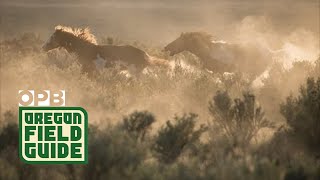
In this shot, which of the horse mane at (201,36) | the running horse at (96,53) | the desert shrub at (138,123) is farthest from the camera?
the horse mane at (201,36)

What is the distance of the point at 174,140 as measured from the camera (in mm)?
15133

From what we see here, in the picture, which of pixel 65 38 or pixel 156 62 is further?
pixel 156 62

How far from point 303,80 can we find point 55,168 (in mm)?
15568

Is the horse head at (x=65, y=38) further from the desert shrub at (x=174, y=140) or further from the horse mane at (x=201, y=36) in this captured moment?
the desert shrub at (x=174, y=140)

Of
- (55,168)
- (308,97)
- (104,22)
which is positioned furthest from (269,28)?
(55,168)

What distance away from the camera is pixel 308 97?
17.2 meters

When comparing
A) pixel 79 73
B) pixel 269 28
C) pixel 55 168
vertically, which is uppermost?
pixel 269 28

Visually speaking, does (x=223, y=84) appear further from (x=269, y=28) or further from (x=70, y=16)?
(x=70, y=16)

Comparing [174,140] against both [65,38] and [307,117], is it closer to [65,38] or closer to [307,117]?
[307,117]

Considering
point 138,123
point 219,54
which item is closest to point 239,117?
point 138,123

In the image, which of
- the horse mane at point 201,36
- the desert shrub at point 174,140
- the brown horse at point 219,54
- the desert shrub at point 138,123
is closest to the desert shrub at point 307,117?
the desert shrub at point 174,140

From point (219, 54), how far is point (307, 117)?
1724cm

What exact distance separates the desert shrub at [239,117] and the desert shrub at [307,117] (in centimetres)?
74

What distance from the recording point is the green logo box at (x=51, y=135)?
12.4 metres
